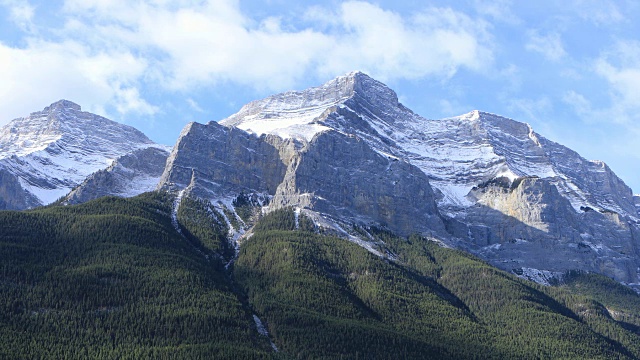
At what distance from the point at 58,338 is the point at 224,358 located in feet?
106

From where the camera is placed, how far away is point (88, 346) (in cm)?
19912

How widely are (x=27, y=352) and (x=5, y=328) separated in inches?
429

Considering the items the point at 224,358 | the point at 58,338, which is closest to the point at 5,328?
the point at 58,338

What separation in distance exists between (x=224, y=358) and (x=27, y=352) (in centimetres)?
3661

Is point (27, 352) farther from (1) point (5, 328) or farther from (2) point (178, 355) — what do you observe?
(2) point (178, 355)

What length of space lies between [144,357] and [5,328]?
27.6m

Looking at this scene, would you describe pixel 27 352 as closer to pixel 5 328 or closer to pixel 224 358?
pixel 5 328

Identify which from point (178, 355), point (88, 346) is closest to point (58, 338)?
point (88, 346)

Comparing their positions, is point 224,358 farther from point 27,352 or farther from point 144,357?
point 27,352

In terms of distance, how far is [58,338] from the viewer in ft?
656

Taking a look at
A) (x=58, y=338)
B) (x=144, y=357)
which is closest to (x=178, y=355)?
(x=144, y=357)

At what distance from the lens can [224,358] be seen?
19925 centimetres

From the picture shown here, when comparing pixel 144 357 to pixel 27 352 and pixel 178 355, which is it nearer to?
pixel 178 355

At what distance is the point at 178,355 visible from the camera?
649 feet
